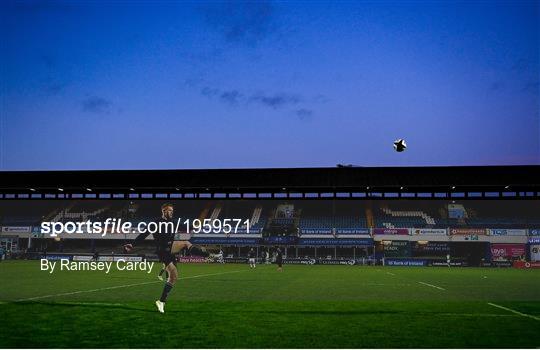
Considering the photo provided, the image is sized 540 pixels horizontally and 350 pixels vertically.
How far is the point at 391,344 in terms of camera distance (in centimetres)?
828

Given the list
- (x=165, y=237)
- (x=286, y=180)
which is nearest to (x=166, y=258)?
(x=165, y=237)

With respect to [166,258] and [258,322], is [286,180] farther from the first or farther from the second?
[258,322]

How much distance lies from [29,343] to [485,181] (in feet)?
66.5

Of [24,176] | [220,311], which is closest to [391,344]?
[220,311]

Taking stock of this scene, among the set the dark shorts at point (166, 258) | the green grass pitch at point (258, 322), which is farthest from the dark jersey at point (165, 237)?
the green grass pitch at point (258, 322)

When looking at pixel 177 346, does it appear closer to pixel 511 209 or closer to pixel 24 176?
pixel 24 176

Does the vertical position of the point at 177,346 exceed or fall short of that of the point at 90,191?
it falls short

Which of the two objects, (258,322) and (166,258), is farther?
(166,258)

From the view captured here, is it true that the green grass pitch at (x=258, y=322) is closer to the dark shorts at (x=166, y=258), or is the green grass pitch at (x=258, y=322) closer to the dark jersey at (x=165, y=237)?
the dark shorts at (x=166, y=258)

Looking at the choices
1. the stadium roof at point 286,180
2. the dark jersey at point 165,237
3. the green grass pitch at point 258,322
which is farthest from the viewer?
the stadium roof at point 286,180

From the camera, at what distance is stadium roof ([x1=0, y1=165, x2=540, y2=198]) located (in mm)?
22188

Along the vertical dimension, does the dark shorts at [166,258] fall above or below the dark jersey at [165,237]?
below

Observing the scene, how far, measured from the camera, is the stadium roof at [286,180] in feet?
72.8

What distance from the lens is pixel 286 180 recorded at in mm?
24125
